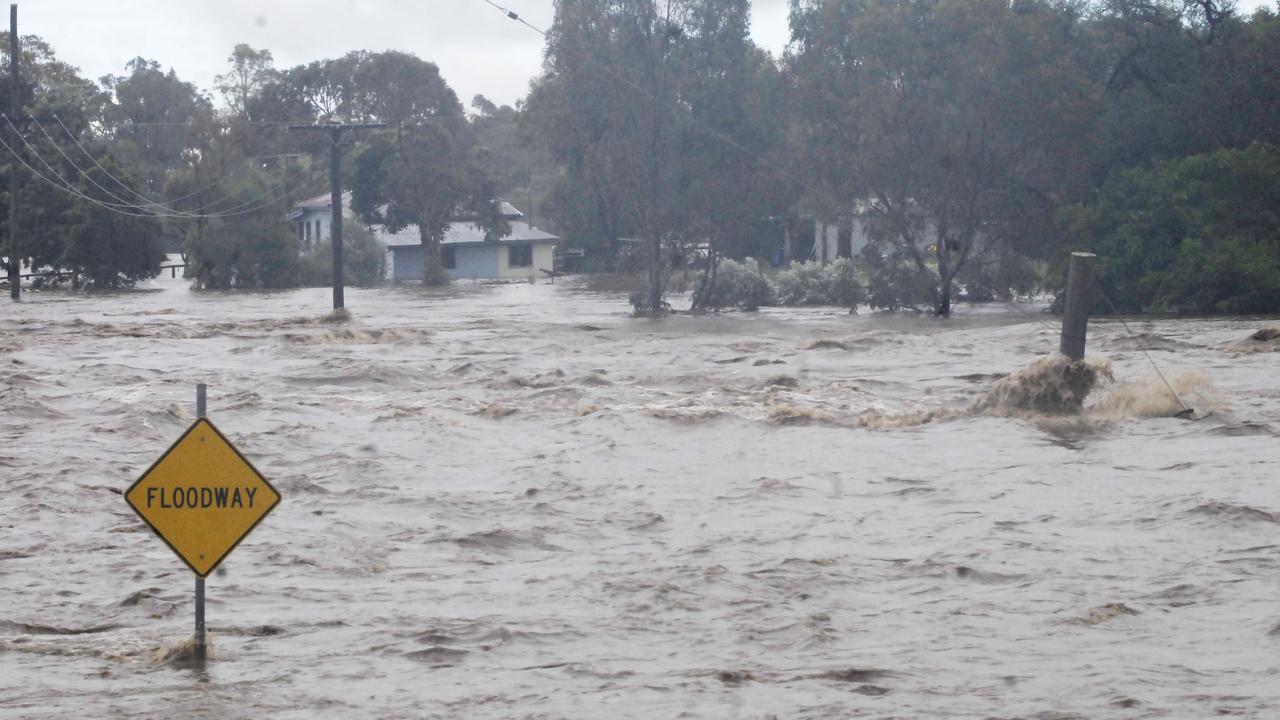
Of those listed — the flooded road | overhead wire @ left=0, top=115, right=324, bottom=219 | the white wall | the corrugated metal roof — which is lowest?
the flooded road

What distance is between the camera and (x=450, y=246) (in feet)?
287

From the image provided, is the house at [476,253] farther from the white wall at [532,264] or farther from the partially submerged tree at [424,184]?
the partially submerged tree at [424,184]

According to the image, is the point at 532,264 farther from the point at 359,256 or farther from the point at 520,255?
the point at 359,256

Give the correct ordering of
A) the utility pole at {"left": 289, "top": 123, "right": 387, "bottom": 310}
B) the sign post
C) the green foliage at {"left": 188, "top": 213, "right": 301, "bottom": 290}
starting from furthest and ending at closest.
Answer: the green foliage at {"left": 188, "top": 213, "right": 301, "bottom": 290}, the utility pole at {"left": 289, "top": 123, "right": 387, "bottom": 310}, the sign post

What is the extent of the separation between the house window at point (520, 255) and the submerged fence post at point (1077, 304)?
6829 cm

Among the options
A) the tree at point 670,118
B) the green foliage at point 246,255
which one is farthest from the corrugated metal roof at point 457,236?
the tree at point 670,118

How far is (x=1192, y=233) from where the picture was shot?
143 ft

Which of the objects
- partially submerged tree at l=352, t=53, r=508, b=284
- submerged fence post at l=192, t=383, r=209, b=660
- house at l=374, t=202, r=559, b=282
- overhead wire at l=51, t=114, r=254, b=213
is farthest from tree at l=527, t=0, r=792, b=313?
submerged fence post at l=192, t=383, r=209, b=660

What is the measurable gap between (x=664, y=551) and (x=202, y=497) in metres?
4.76

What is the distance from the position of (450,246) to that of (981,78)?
46.2 m

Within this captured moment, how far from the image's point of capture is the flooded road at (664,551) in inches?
340

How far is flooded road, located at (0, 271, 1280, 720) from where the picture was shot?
8633 mm

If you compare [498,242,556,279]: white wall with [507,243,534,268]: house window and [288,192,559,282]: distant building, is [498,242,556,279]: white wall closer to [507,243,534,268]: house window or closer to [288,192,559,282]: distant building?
[288,192,559,282]: distant building

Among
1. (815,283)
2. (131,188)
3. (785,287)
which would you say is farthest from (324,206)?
(815,283)
